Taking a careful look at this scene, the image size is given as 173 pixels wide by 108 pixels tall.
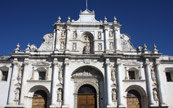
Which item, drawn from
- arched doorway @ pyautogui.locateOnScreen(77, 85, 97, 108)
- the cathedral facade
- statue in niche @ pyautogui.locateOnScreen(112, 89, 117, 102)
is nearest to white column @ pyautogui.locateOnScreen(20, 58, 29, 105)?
the cathedral facade

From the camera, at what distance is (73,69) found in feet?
64.1

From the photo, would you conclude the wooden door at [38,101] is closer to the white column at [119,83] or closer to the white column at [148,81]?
the white column at [119,83]

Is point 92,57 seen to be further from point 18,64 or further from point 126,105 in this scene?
point 18,64

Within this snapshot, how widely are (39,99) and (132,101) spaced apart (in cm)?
978

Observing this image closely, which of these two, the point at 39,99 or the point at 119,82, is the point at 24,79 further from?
the point at 119,82

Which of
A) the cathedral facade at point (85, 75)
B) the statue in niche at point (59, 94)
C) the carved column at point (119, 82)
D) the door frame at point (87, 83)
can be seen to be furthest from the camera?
the door frame at point (87, 83)

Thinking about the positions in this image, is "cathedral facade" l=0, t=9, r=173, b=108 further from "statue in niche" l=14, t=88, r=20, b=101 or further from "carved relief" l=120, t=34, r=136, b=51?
"carved relief" l=120, t=34, r=136, b=51

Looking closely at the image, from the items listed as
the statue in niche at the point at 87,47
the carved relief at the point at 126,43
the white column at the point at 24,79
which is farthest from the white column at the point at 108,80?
the white column at the point at 24,79

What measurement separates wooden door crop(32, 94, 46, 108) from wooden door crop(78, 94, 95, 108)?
3753 millimetres

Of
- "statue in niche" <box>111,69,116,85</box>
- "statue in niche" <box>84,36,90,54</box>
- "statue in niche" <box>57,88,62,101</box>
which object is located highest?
"statue in niche" <box>84,36,90,54</box>

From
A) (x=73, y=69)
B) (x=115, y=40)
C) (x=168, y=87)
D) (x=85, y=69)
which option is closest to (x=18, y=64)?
(x=73, y=69)

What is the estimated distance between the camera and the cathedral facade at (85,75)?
18594mm

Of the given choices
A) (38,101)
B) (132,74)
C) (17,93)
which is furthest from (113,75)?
(17,93)

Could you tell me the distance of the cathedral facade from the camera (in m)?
18.6
